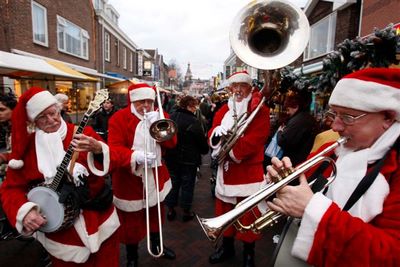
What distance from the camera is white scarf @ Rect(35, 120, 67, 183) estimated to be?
6.52ft

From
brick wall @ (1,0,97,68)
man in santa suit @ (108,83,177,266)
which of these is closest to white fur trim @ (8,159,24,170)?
man in santa suit @ (108,83,177,266)

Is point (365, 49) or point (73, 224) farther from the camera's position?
point (365, 49)

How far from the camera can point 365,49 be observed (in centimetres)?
255

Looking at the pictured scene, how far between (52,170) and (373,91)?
216 centimetres

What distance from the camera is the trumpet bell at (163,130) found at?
111 inches

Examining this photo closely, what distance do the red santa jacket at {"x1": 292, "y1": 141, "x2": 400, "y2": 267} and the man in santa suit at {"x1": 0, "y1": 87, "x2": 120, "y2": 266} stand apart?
1.56 m

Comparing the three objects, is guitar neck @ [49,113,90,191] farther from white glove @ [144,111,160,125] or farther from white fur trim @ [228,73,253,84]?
white fur trim @ [228,73,253,84]

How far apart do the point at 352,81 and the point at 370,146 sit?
1.16 feet

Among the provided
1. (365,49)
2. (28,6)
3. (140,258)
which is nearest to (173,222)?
(140,258)

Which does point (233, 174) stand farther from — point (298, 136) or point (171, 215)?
point (171, 215)

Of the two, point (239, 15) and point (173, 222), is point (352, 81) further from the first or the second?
point (173, 222)

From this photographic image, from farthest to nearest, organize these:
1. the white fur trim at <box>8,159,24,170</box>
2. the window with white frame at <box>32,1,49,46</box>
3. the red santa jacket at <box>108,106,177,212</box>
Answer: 1. the window with white frame at <box>32,1,49,46</box>
2. the red santa jacket at <box>108,106,177,212</box>
3. the white fur trim at <box>8,159,24,170</box>

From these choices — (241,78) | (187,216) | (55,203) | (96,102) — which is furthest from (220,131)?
(187,216)

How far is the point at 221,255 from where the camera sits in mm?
3320
